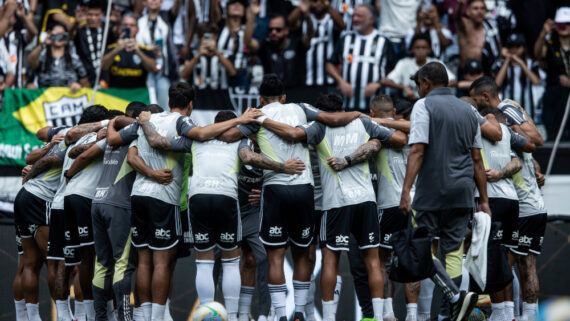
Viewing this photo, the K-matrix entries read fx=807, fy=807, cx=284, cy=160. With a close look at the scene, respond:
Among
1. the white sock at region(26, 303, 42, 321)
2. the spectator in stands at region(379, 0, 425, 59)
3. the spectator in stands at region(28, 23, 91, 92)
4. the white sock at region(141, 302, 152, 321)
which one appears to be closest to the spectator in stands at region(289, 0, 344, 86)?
the spectator in stands at region(379, 0, 425, 59)

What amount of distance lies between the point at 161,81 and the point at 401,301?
5017mm

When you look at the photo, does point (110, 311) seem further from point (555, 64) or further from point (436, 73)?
point (555, 64)

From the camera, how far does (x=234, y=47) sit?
1304 centimetres

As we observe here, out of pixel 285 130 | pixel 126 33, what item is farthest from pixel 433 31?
pixel 285 130

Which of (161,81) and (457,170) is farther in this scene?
(161,81)

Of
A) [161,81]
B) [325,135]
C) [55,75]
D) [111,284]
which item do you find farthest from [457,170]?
[55,75]

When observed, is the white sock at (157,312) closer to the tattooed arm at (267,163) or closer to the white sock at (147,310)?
the white sock at (147,310)

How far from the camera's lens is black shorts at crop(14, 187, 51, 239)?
392 inches

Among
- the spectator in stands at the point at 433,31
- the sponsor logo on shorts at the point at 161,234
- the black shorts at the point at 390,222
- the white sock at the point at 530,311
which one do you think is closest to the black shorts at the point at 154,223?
the sponsor logo on shorts at the point at 161,234

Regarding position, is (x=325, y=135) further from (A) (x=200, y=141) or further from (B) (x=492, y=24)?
(B) (x=492, y=24)

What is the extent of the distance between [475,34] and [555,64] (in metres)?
1.37

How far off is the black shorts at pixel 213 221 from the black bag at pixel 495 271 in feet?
8.66

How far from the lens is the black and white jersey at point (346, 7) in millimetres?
13797

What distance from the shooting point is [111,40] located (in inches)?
526
